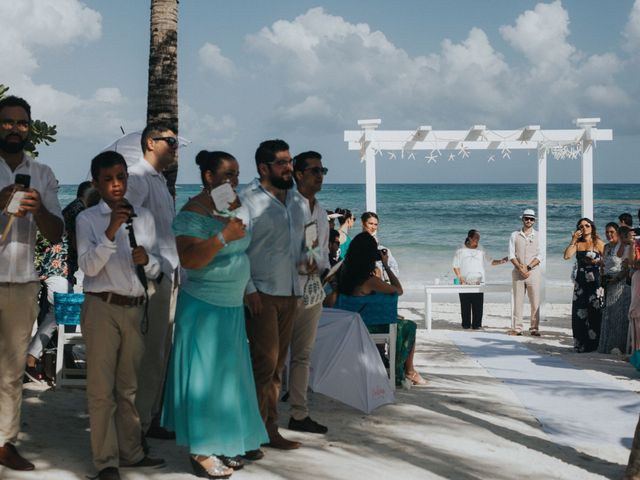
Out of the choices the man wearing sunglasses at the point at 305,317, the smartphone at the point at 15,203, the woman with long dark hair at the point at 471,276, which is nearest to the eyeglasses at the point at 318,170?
the man wearing sunglasses at the point at 305,317

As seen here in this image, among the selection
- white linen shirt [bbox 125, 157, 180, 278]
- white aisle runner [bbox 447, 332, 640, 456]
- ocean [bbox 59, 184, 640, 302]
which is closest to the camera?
white linen shirt [bbox 125, 157, 180, 278]

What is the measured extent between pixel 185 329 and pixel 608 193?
247 ft

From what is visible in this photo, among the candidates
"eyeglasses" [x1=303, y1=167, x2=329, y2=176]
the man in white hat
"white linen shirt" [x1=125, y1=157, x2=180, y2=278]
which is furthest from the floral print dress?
"white linen shirt" [x1=125, y1=157, x2=180, y2=278]

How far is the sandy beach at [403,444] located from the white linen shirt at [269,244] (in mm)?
1031

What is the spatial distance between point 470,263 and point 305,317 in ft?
29.4

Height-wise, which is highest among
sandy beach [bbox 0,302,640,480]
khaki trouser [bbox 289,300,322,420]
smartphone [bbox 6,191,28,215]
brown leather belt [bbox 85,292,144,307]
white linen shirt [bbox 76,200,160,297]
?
smartphone [bbox 6,191,28,215]

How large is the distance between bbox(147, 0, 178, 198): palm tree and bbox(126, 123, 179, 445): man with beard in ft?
7.70

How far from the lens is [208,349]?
473 cm

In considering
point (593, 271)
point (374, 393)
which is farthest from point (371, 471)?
point (593, 271)

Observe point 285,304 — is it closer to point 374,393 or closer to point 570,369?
point 374,393

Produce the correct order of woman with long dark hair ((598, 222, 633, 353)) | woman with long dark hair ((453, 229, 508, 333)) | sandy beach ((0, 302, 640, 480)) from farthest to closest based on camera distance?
1. woman with long dark hair ((453, 229, 508, 333))
2. woman with long dark hair ((598, 222, 633, 353))
3. sandy beach ((0, 302, 640, 480))

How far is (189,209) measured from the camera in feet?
15.6

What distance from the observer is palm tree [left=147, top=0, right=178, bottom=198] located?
7.93 m

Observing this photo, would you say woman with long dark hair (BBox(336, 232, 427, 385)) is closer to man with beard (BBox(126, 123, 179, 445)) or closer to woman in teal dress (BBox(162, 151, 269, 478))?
man with beard (BBox(126, 123, 179, 445))
